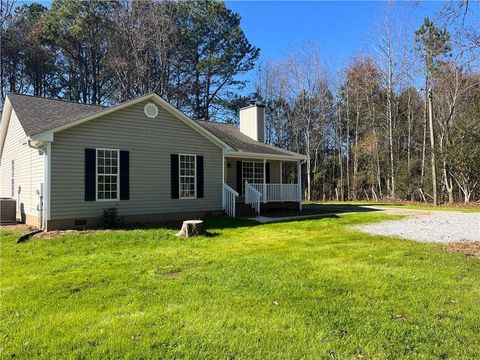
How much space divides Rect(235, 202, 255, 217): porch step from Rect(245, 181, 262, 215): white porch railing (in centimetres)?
22

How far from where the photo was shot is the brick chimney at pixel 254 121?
18.5 metres

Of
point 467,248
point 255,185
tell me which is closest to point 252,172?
point 255,185

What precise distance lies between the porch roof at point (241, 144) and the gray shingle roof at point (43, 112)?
475 centimetres

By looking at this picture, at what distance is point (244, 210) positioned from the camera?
536 inches

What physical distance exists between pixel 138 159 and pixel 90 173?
5.11 feet

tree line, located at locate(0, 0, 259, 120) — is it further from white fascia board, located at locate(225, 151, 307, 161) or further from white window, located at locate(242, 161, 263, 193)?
white fascia board, located at locate(225, 151, 307, 161)

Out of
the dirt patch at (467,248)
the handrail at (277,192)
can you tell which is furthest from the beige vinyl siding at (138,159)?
the dirt patch at (467,248)

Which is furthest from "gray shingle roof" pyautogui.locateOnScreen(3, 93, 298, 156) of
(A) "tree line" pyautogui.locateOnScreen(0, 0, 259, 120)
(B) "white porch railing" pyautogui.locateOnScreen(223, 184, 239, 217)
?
(A) "tree line" pyautogui.locateOnScreen(0, 0, 259, 120)

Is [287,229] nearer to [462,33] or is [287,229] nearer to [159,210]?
[159,210]

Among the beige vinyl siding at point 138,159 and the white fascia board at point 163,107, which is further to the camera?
the beige vinyl siding at point 138,159

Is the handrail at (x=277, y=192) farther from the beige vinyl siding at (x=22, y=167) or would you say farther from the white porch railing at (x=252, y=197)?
the beige vinyl siding at (x=22, y=167)

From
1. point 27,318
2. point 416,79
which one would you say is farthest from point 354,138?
point 27,318

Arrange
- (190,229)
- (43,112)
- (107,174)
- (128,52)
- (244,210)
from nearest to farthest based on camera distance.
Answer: (190,229)
(107,174)
(43,112)
(244,210)
(128,52)

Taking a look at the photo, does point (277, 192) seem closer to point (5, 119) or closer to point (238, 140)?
point (238, 140)
